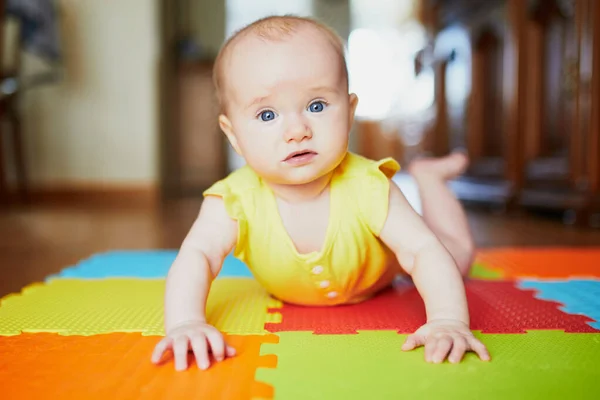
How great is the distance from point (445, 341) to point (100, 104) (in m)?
2.68

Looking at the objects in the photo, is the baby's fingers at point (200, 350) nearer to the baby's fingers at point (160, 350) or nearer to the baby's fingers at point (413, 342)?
the baby's fingers at point (160, 350)

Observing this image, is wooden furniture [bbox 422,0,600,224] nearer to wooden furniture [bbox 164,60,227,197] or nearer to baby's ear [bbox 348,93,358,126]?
baby's ear [bbox 348,93,358,126]

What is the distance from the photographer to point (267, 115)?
2.32ft

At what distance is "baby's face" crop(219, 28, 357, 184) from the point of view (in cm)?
69

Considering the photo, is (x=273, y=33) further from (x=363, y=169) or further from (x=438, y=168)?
(x=438, y=168)

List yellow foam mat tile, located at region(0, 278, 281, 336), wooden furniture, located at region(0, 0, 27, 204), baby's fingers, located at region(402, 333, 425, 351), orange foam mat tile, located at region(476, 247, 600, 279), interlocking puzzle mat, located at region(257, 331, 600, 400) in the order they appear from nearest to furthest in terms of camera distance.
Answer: interlocking puzzle mat, located at region(257, 331, 600, 400), baby's fingers, located at region(402, 333, 425, 351), yellow foam mat tile, located at region(0, 278, 281, 336), orange foam mat tile, located at region(476, 247, 600, 279), wooden furniture, located at region(0, 0, 27, 204)

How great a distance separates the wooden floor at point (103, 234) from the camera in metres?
1.29

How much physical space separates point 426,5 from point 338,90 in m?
2.37

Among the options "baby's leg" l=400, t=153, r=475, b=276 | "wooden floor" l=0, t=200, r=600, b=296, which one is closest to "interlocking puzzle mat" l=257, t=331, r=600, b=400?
"baby's leg" l=400, t=153, r=475, b=276

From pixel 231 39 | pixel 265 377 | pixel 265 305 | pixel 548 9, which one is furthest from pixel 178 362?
pixel 548 9

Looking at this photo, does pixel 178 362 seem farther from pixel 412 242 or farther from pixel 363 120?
pixel 363 120

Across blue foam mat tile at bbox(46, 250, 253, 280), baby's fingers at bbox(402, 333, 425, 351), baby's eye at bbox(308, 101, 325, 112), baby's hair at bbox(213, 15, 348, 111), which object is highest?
baby's hair at bbox(213, 15, 348, 111)

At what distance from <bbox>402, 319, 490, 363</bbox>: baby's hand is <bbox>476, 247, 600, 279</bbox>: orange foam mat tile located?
0.50m

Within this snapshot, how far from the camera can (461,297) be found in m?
0.66
